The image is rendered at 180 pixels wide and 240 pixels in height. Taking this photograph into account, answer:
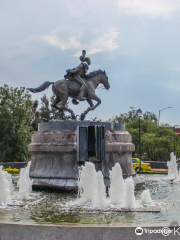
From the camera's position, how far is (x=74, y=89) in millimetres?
11625

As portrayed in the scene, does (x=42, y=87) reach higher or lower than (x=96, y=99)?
higher

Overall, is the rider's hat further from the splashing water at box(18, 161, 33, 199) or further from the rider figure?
the splashing water at box(18, 161, 33, 199)

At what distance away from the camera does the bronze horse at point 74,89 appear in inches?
454

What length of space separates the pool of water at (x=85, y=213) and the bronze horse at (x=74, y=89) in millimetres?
3839

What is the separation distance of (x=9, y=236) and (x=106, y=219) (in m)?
1.99

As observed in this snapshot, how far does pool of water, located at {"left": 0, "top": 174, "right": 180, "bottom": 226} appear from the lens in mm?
6297

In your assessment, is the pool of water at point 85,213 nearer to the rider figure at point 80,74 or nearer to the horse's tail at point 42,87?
the rider figure at point 80,74

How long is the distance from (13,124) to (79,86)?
19.7m

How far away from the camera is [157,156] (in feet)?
130

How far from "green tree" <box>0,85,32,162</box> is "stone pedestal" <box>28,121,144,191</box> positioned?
65.5ft

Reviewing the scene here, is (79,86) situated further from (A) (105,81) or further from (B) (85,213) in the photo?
(B) (85,213)

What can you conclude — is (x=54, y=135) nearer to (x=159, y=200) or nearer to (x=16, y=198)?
(x=16, y=198)

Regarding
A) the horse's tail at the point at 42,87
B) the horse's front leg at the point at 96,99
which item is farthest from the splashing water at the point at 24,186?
the horse's front leg at the point at 96,99

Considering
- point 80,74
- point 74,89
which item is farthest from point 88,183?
point 80,74
